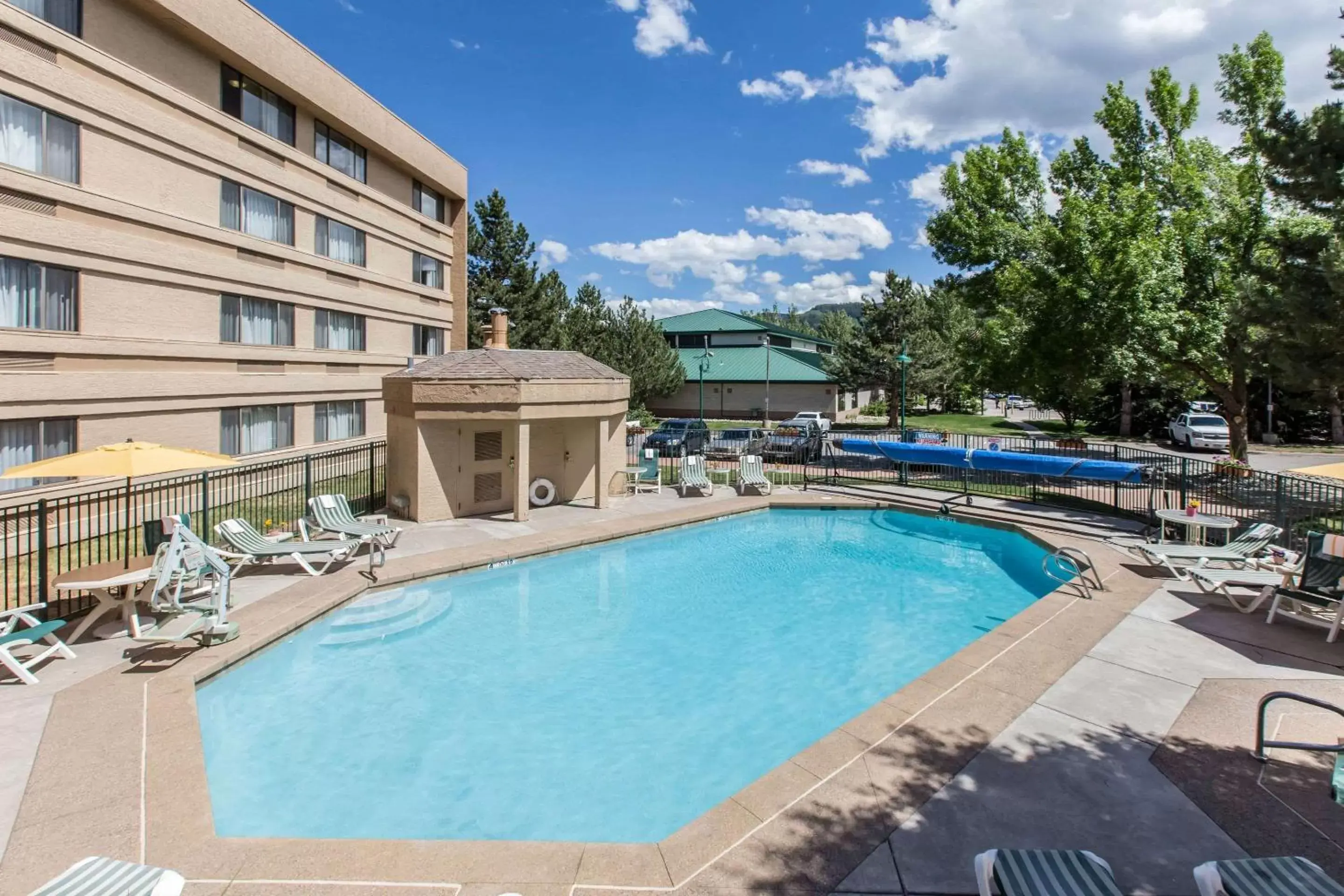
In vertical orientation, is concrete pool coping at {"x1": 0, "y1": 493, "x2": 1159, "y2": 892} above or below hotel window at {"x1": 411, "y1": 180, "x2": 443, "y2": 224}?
below

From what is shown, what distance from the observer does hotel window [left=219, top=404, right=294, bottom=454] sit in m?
20.4

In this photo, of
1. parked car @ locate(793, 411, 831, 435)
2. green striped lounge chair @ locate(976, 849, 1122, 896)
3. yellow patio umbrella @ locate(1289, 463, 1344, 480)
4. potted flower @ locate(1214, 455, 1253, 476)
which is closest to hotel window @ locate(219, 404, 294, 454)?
green striped lounge chair @ locate(976, 849, 1122, 896)

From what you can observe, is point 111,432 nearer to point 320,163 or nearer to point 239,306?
point 239,306

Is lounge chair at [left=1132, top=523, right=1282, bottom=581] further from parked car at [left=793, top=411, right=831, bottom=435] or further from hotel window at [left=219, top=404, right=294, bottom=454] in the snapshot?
parked car at [left=793, top=411, right=831, bottom=435]

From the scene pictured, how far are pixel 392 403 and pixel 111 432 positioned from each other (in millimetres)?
6495

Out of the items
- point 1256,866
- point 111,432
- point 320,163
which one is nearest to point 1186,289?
point 1256,866

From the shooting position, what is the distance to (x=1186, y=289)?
2289 centimetres

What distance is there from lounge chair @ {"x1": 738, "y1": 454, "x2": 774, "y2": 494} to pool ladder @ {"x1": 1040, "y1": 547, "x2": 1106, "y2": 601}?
27.8 feet

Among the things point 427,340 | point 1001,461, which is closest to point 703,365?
point 427,340

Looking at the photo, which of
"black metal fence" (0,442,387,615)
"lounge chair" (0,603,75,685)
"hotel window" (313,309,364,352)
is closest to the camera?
"lounge chair" (0,603,75,685)

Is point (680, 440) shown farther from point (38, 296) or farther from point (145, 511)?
point (38, 296)

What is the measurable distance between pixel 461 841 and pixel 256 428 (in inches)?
798

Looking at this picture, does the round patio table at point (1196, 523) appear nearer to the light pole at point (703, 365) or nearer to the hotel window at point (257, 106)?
the hotel window at point (257, 106)

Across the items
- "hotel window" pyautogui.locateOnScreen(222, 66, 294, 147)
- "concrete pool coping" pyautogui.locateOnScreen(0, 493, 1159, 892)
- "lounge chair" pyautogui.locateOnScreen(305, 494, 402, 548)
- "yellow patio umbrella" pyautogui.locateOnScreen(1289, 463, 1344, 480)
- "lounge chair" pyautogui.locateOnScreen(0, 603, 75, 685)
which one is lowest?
"concrete pool coping" pyautogui.locateOnScreen(0, 493, 1159, 892)
